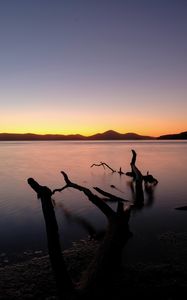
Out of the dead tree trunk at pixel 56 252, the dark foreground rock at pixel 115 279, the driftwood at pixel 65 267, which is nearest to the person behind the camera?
the driftwood at pixel 65 267

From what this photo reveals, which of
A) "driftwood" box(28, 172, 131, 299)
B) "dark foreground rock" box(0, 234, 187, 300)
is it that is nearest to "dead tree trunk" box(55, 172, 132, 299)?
"driftwood" box(28, 172, 131, 299)

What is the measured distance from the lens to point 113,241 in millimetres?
9805

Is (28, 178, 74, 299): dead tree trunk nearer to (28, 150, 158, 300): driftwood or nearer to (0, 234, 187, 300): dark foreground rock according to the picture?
(28, 150, 158, 300): driftwood

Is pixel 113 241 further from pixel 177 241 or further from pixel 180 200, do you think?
pixel 180 200

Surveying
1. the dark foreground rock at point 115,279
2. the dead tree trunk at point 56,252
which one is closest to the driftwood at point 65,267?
the dead tree trunk at point 56,252

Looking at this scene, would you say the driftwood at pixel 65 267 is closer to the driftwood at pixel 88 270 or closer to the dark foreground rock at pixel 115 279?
the driftwood at pixel 88 270

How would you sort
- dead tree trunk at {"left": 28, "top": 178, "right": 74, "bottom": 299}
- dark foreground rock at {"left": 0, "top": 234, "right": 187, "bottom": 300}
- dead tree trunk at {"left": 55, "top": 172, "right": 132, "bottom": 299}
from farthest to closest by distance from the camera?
dark foreground rock at {"left": 0, "top": 234, "right": 187, "bottom": 300}
dead tree trunk at {"left": 55, "top": 172, "right": 132, "bottom": 299}
dead tree trunk at {"left": 28, "top": 178, "right": 74, "bottom": 299}

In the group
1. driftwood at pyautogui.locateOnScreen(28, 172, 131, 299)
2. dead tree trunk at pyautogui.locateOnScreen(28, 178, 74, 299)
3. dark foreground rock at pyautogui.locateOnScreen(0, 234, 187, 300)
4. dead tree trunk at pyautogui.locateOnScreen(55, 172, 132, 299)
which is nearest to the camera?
driftwood at pyautogui.locateOnScreen(28, 172, 131, 299)

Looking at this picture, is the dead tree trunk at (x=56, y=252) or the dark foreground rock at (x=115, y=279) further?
the dark foreground rock at (x=115, y=279)

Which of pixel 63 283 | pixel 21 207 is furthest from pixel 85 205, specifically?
pixel 63 283

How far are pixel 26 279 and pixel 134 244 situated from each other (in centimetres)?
507

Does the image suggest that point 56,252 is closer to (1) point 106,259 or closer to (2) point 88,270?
(2) point 88,270

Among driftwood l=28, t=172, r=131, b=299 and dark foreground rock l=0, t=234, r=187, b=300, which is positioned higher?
driftwood l=28, t=172, r=131, b=299

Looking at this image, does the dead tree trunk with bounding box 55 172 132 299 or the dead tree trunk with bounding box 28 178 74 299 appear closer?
the dead tree trunk with bounding box 28 178 74 299
